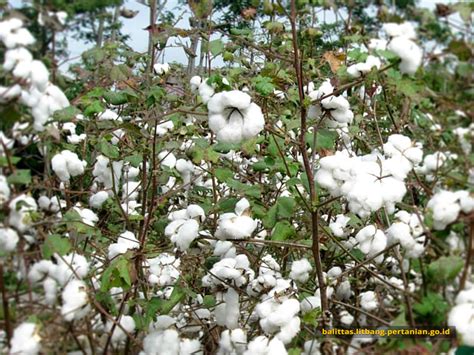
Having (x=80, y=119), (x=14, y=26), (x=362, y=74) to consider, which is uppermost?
(x=80, y=119)

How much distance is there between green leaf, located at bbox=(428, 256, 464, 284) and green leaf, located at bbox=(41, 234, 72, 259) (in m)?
0.87

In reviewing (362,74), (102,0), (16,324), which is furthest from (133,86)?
(16,324)

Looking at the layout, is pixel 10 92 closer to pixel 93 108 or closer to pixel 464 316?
pixel 93 108

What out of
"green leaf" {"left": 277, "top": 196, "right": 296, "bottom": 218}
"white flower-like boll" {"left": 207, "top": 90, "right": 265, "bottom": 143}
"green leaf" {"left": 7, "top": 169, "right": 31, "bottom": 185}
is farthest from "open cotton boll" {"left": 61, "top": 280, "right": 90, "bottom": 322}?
"green leaf" {"left": 277, "top": 196, "right": 296, "bottom": 218}

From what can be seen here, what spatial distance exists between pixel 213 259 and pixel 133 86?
0.77 metres

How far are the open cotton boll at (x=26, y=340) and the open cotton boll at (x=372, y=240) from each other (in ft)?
3.38

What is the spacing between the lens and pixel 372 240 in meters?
2.18

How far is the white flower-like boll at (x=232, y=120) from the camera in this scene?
188 cm

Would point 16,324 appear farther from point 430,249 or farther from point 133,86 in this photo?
point 133,86

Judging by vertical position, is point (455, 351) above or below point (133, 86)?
below

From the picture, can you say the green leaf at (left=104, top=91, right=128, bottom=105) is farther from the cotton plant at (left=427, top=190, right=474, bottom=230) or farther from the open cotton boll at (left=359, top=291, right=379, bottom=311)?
the cotton plant at (left=427, top=190, right=474, bottom=230)

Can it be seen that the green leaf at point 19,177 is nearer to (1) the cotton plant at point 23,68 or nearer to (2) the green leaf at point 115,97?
(1) the cotton plant at point 23,68

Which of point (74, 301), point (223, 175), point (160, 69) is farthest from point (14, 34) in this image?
point (160, 69)

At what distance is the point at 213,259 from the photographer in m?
2.30
